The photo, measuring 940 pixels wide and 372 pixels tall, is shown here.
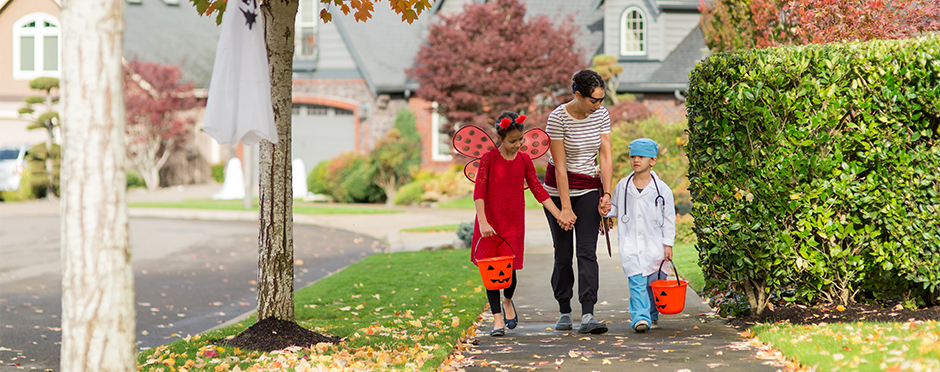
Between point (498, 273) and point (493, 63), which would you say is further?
point (493, 63)

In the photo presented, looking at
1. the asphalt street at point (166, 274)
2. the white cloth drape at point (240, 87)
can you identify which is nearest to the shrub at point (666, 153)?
the asphalt street at point (166, 274)

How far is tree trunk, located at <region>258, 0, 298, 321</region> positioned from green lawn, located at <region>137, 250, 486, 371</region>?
47 centimetres

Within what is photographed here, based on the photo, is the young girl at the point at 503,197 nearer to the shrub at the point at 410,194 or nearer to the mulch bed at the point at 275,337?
the mulch bed at the point at 275,337

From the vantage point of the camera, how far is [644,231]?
5602 mm

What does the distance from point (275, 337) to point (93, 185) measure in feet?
7.73

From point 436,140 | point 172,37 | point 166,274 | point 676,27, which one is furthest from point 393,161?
point 172,37

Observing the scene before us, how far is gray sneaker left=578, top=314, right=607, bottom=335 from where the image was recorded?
5.57m

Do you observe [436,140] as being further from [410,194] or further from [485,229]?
[485,229]

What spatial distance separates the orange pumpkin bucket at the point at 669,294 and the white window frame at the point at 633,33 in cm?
1989

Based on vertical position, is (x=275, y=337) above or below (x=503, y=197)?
below

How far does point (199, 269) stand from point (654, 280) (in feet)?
25.0

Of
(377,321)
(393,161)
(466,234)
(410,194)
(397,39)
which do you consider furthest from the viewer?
(397,39)

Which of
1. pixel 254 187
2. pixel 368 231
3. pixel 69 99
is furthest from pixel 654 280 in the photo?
pixel 254 187

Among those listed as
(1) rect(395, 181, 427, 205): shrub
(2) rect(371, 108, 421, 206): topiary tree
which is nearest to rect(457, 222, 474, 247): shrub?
(1) rect(395, 181, 427, 205): shrub
